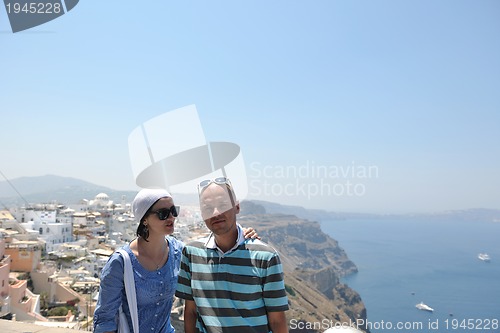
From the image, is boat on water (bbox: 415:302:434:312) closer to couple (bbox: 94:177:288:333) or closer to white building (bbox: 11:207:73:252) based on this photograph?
white building (bbox: 11:207:73:252)

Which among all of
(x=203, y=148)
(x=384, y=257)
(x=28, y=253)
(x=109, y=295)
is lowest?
(x=384, y=257)

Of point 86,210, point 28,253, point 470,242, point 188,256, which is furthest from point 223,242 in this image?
point 470,242

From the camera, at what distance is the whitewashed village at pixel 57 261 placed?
16141mm

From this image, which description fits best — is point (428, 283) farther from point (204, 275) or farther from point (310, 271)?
point (204, 275)

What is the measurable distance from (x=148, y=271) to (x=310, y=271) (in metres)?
58.1

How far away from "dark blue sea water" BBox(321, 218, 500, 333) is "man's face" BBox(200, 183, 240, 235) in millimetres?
57868

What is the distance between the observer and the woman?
152cm

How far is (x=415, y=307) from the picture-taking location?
5841 centimetres

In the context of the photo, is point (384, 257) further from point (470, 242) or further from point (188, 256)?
point (188, 256)

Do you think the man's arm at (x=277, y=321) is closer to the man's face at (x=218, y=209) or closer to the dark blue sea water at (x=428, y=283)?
the man's face at (x=218, y=209)

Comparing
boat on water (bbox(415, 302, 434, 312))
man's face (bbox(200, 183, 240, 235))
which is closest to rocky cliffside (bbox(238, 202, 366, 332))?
boat on water (bbox(415, 302, 434, 312))

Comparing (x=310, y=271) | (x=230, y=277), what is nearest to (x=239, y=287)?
(x=230, y=277)

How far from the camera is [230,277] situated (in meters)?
1.40

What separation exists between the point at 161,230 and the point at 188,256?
0.64 feet
